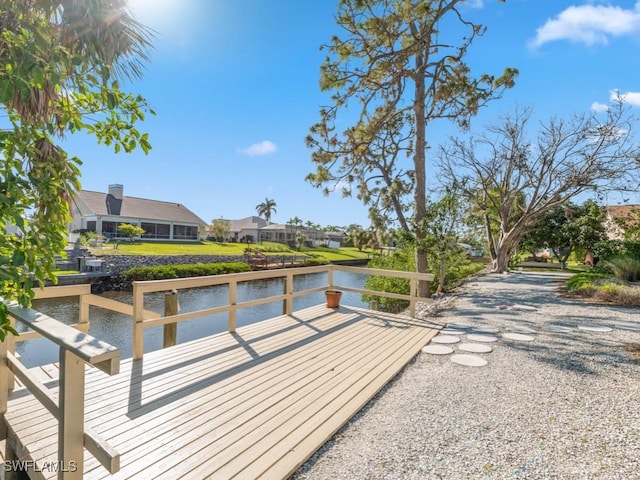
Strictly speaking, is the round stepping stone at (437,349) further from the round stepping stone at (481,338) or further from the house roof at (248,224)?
the house roof at (248,224)

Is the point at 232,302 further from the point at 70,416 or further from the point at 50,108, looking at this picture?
the point at 50,108

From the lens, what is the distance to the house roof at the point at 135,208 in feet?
86.5

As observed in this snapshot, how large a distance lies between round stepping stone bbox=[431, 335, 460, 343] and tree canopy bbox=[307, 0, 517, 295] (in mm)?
3934

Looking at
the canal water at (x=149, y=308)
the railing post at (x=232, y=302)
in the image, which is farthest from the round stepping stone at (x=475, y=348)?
the canal water at (x=149, y=308)

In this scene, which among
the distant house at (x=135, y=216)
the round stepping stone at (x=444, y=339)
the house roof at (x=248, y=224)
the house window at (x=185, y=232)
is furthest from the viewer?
Answer: the house roof at (x=248, y=224)

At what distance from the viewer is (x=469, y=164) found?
49.0 feet

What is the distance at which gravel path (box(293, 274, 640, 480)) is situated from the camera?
84.6 inches

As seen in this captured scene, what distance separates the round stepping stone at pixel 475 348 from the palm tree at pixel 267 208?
6523 centimetres

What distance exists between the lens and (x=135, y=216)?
28.3 meters

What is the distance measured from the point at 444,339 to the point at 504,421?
7.49 ft

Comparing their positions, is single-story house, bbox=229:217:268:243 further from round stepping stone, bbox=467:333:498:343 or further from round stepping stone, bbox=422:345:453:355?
round stepping stone, bbox=422:345:453:355

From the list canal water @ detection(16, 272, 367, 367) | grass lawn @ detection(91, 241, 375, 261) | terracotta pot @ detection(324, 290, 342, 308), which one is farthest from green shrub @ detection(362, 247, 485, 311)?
terracotta pot @ detection(324, 290, 342, 308)

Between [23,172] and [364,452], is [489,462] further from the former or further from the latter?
[23,172]

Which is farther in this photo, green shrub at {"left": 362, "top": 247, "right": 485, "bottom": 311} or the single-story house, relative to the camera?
the single-story house
